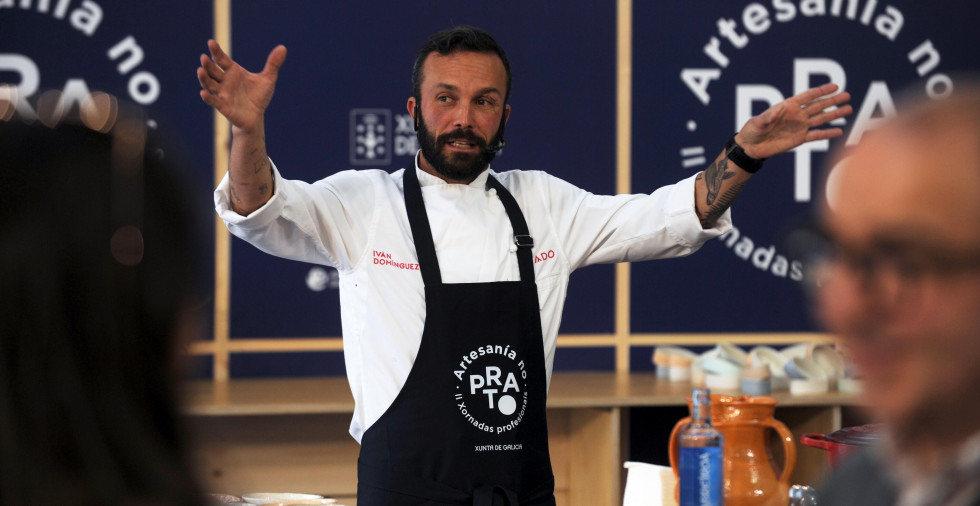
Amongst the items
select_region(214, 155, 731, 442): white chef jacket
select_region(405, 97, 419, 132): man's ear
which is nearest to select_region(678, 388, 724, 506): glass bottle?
select_region(214, 155, 731, 442): white chef jacket

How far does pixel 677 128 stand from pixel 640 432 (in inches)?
40.4

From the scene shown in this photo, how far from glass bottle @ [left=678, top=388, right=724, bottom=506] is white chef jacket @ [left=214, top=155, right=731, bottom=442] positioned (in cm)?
43

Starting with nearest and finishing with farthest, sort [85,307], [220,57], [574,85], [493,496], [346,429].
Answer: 1. [85,307]
2. [220,57]
3. [493,496]
4. [346,429]
5. [574,85]

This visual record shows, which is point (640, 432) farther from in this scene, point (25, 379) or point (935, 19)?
point (25, 379)

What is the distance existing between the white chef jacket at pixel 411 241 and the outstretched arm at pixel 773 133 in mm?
66

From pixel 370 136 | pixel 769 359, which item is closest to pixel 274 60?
pixel 370 136

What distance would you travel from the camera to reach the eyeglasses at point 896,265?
1.33 ft

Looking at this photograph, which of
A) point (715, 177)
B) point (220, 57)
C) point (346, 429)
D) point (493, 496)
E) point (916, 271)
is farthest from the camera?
point (346, 429)

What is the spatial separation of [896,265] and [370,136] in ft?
9.94

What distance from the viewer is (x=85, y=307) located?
517 millimetres

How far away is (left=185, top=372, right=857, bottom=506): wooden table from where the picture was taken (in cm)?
287

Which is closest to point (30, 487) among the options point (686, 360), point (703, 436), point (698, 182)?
point (703, 436)

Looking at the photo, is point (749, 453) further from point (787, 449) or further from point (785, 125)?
point (785, 125)

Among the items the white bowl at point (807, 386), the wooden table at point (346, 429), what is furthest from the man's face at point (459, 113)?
the white bowl at point (807, 386)
